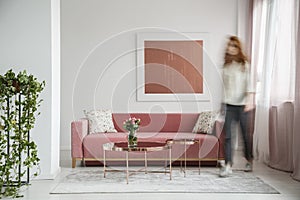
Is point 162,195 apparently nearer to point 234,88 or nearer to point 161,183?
point 161,183

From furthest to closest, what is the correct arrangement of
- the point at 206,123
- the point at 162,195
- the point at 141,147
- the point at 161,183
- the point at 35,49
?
1. the point at 206,123
2. the point at 35,49
3. the point at 141,147
4. the point at 161,183
5. the point at 162,195

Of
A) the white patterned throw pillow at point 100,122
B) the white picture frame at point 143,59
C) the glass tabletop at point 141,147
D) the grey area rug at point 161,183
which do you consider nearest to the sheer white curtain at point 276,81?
the grey area rug at point 161,183

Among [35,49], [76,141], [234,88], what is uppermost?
[35,49]

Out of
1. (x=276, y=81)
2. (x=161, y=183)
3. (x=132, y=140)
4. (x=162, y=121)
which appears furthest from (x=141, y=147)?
(x=276, y=81)

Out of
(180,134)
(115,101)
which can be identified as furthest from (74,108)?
(180,134)

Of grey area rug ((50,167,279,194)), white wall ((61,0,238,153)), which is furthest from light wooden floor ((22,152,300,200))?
white wall ((61,0,238,153))

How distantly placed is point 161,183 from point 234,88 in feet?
4.52

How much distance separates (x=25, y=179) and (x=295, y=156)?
2.96m

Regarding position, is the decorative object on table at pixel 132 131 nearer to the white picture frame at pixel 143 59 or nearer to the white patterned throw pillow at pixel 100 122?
the white patterned throw pillow at pixel 100 122

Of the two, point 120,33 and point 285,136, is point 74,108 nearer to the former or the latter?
point 120,33

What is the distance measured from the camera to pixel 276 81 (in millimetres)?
6480

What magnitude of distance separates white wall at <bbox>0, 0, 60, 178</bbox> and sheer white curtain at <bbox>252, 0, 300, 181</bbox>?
2.78 m

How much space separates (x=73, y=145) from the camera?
6469 mm

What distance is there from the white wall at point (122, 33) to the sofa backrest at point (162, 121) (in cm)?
67
